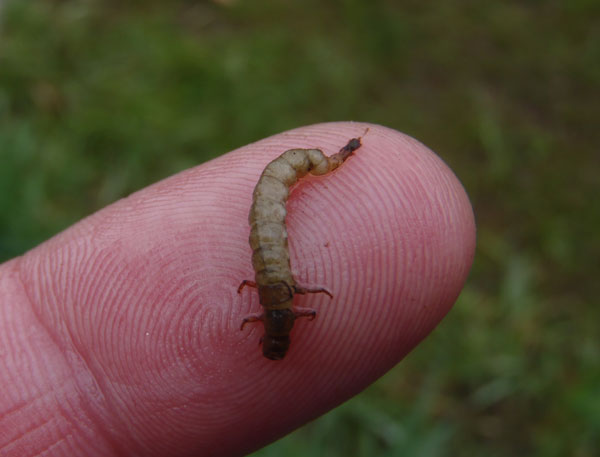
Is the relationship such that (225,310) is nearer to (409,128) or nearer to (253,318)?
(253,318)

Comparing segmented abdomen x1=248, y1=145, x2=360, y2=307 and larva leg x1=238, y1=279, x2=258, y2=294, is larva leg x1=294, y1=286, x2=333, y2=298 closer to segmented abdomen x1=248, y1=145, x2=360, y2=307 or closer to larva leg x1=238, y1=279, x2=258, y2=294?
segmented abdomen x1=248, y1=145, x2=360, y2=307

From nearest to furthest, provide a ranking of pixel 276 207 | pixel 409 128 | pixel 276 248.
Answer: pixel 276 248
pixel 276 207
pixel 409 128

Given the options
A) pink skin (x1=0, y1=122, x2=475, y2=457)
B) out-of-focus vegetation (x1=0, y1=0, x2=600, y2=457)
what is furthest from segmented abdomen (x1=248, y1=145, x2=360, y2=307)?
out-of-focus vegetation (x1=0, y1=0, x2=600, y2=457)

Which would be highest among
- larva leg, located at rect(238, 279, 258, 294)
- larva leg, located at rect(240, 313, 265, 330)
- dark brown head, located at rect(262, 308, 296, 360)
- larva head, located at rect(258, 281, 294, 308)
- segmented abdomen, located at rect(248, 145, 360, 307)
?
segmented abdomen, located at rect(248, 145, 360, 307)

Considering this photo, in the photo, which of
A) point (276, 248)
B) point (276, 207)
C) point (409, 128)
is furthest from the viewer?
point (409, 128)

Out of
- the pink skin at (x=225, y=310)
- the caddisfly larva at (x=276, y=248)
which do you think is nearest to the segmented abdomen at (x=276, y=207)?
the caddisfly larva at (x=276, y=248)

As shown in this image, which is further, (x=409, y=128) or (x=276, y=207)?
(x=409, y=128)

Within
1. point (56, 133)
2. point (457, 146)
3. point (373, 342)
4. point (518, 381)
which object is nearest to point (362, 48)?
point (457, 146)

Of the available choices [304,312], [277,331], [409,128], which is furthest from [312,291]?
[409,128]
